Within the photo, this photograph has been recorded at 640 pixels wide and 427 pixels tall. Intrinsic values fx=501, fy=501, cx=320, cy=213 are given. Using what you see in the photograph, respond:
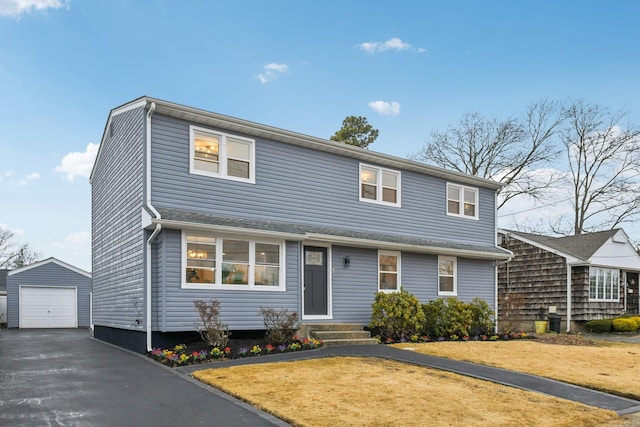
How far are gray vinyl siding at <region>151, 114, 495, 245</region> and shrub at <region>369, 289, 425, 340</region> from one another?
2498 millimetres

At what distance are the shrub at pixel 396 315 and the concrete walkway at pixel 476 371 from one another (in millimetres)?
1452

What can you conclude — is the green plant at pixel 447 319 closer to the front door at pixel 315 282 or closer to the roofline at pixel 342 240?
the roofline at pixel 342 240

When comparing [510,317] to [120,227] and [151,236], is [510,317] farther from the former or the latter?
[120,227]

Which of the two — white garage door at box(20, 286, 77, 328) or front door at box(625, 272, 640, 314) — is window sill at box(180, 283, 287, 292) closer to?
white garage door at box(20, 286, 77, 328)

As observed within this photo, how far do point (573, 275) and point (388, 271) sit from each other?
1035 cm

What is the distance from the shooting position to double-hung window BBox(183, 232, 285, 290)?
11562mm

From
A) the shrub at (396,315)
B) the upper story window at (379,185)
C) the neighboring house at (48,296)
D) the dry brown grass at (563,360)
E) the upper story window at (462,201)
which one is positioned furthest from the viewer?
the neighboring house at (48,296)

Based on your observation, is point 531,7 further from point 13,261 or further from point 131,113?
point 13,261

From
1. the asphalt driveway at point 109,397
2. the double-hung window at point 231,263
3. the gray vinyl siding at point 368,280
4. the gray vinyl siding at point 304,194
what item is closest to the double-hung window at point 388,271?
the gray vinyl siding at point 368,280

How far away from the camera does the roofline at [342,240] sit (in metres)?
11.2

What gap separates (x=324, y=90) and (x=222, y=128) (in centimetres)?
1104

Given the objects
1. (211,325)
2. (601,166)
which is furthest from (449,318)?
(601,166)

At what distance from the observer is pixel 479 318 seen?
50.8 feet

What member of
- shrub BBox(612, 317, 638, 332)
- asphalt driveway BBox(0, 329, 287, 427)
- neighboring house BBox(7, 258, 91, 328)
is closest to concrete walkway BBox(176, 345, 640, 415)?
asphalt driveway BBox(0, 329, 287, 427)
